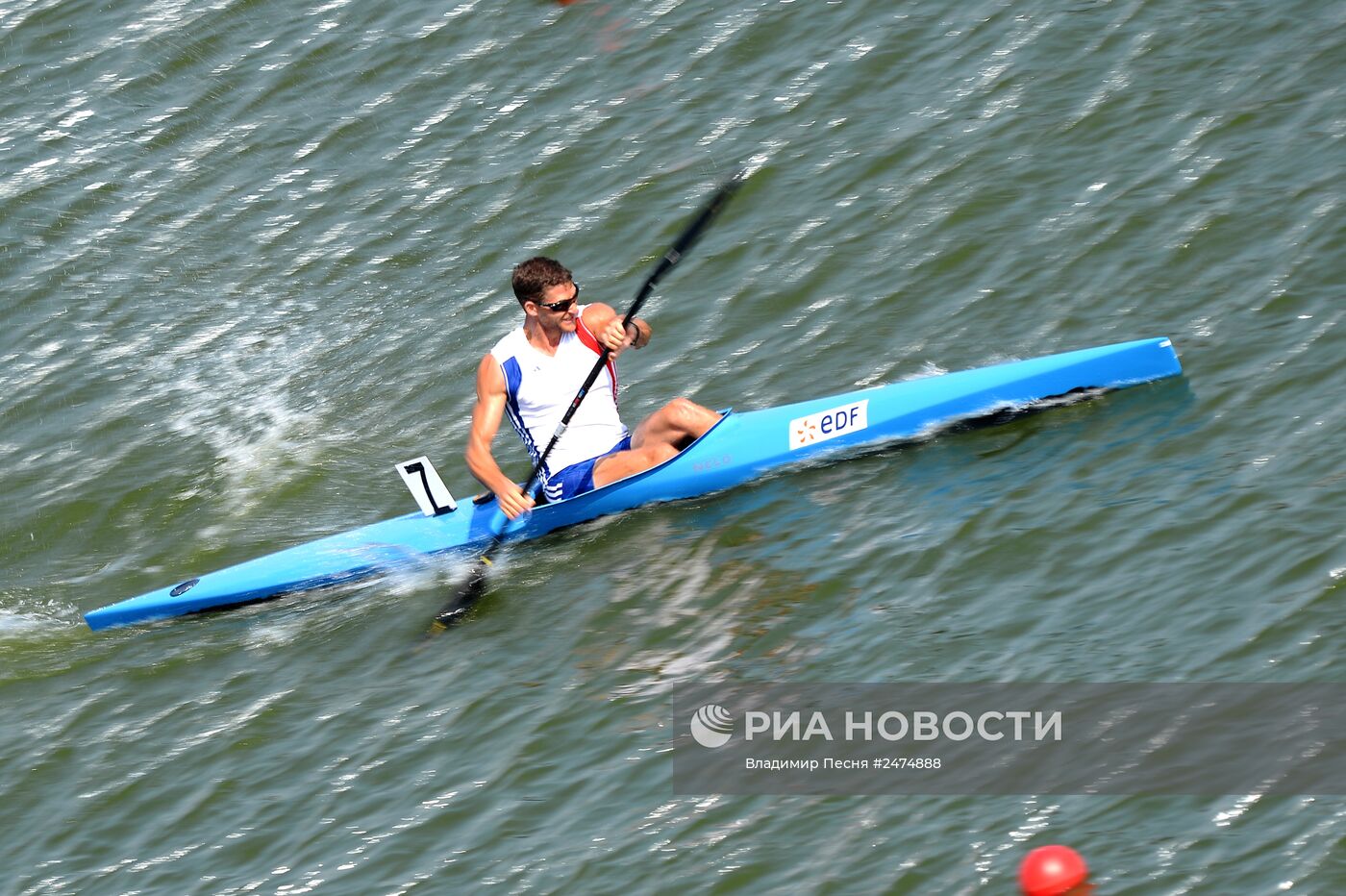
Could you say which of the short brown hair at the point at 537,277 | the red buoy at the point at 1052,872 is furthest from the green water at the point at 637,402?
the short brown hair at the point at 537,277

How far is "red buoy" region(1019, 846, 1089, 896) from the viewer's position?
14.8 ft

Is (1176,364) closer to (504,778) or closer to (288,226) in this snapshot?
(504,778)

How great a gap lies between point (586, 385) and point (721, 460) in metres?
0.72

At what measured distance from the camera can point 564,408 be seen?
7.84m

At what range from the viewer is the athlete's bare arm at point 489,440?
298 inches

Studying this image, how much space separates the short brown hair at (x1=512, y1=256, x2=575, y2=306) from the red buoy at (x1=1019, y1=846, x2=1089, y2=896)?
12.3 ft

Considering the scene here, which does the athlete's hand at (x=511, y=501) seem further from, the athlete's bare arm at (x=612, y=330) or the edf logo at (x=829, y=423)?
the edf logo at (x=829, y=423)

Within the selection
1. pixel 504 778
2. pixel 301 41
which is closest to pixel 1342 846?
pixel 504 778

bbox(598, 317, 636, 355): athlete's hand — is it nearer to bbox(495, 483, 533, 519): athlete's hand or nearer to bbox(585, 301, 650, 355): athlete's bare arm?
bbox(585, 301, 650, 355): athlete's bare arm

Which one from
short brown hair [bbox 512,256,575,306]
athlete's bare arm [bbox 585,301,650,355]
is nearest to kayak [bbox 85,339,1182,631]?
athlete's bare arm [bbox 585,301,650,355]

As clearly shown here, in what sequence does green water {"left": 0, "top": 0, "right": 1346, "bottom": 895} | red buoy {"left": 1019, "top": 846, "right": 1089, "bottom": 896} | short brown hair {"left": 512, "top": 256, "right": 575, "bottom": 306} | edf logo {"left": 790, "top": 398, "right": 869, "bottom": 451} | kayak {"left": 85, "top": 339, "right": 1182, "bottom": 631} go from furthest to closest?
edf logo {"left": 790, "top": 398, "right": 869, "bottom": 451} < kayak {"left": 85, "top": 339, "right": 1182, "bottom": 631} < short brown hair {"left": 512, "top": 256, "right": 575, "bottom": 306} < green water {"left": 0, "top": 0, "right": 1346, "bottom": 895} < red buoy {"left": 1019, "top": 846, "right": 1089, "bottom": 896}

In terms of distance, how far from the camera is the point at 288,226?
11.8 metres

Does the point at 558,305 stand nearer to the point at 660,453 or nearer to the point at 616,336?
the point at 616,336

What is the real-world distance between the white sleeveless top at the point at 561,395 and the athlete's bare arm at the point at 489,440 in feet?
0.19
